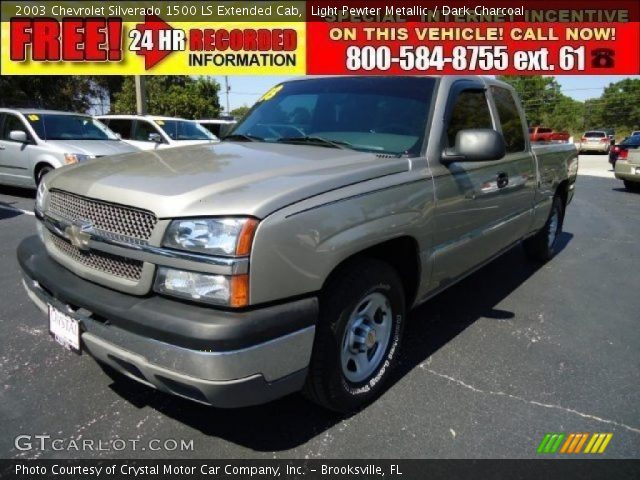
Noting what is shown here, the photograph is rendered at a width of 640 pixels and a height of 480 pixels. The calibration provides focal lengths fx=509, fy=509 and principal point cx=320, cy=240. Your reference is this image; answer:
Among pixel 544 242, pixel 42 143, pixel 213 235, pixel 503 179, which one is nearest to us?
pixel 213 235

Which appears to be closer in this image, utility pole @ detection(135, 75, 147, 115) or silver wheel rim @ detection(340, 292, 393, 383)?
silver wheel rim @ detection(340, 292, 393, 383)

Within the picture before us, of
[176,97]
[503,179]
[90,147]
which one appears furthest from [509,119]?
[176,97]

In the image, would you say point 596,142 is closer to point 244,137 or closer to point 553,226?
point 553,226

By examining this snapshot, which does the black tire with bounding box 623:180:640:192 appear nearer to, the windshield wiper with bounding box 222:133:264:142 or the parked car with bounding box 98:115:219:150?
the parked car with bounding box 98:115:219:150

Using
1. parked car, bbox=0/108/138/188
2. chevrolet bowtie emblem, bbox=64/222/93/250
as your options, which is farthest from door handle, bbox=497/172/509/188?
parked car, bbox=0/108/138/188

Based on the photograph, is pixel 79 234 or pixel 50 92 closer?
pixel 79 234

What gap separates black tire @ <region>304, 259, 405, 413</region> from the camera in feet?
7.67

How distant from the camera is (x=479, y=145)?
2.89 m

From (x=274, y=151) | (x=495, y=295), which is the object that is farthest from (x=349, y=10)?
(x=274, y=151)

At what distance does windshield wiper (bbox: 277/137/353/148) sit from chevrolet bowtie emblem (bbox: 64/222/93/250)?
4.44 feet

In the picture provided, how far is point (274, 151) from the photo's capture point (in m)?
2.94

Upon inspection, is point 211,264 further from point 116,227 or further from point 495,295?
point 495,295

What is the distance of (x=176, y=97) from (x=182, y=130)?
17.7 meters

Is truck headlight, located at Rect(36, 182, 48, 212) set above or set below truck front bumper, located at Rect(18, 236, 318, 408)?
above
